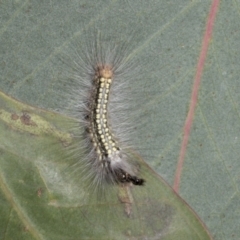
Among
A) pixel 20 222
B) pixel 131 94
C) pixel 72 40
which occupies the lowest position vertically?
pixel 20 222

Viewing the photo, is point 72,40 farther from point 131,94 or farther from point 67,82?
point 131,94

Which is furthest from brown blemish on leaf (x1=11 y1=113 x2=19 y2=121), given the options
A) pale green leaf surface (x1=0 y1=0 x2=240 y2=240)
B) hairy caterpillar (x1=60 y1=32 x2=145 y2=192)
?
hairy caterpillar (x1=60 y1=32 x2=145 y2=192)

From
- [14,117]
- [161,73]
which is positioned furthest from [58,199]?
[161,73]

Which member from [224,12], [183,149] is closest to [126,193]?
[183,149]

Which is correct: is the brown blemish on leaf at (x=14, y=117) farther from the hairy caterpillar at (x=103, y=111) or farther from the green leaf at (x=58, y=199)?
the hairy caterpillar at (x=103, y=111)

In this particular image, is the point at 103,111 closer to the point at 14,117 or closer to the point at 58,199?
the point at 14,117

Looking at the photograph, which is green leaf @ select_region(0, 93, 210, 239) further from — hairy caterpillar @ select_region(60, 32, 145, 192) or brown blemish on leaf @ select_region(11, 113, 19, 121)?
hairy caterpillar @ select_region(60, 32, 145, 192)
